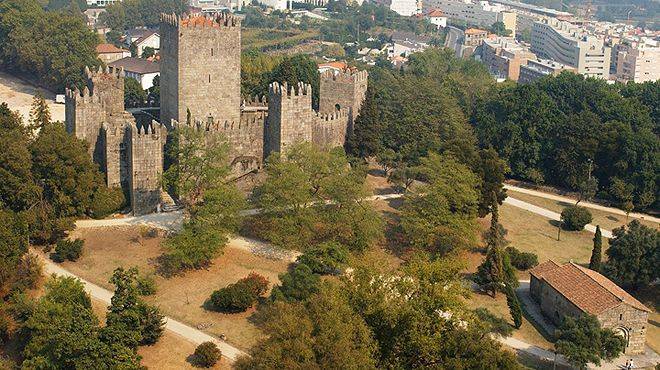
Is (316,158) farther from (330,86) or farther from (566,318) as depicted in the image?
(566,318)

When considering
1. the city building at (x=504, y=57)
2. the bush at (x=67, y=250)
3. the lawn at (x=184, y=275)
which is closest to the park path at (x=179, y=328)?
the lawn at (x=184, y=275)

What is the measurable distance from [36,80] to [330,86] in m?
49.4

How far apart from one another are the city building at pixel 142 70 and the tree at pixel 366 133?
42.9 m

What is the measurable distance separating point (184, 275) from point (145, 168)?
9551 mm

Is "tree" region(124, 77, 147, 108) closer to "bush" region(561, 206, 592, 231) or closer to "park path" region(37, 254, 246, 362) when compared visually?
"park path" region(37, 254, 246, 362)

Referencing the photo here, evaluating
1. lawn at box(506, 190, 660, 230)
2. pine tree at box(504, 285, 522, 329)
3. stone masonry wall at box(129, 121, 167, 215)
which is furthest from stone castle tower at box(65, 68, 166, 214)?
lawn at box(506, 190, 660, 230)

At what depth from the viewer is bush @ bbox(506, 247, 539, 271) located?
193 feet

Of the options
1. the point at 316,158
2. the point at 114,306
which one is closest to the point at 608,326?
the point at 316,158

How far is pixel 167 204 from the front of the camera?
59.6 m

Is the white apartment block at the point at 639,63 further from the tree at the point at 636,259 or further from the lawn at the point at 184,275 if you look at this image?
the lawn at the point at 184,275

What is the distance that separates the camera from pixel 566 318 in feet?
156

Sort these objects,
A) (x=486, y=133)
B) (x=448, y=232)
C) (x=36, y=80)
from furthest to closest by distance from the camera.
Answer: (x=36, y=80), (x=486, y=133), (x=448, y=232)

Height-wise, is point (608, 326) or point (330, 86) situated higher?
point (330, 86)

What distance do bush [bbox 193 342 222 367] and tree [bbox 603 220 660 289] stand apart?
85.3 ft
